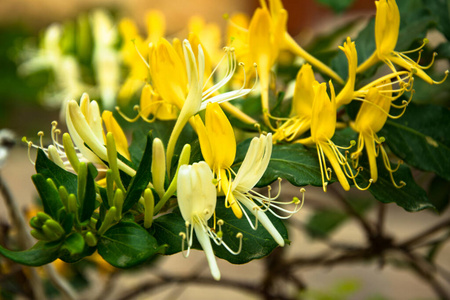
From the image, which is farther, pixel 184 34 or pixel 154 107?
pixel 184 34

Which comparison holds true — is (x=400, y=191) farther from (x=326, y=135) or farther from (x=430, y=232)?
(x=430, y=232)

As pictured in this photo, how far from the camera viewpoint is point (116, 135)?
0.33 metres

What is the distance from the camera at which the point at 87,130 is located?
292mm

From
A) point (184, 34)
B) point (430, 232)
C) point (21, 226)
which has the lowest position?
point (430, 232)

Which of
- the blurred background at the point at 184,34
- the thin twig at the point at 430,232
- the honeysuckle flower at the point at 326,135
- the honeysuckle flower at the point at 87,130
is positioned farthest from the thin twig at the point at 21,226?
the thin twig at the point at 430,232

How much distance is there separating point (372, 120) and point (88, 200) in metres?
0.19

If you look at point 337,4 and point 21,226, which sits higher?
point 337,4

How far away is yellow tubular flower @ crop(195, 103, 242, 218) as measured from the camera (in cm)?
27

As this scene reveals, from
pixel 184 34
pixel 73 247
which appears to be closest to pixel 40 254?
pixel 73 247

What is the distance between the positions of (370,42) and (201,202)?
223 millimetres

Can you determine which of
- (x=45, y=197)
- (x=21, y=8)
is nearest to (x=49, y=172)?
(x=45, y=197)

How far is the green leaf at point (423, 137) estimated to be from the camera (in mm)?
361

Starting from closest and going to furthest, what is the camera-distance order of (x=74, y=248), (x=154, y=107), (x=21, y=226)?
(x=74, y=248), (x=154, y=107), (x=21, y=226)

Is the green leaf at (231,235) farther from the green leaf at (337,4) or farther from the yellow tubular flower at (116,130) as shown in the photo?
the green leaf at (337,4)
